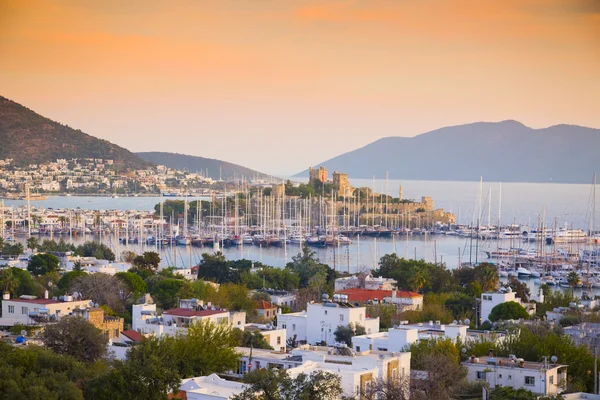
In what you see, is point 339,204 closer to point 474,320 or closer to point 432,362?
point 474,320

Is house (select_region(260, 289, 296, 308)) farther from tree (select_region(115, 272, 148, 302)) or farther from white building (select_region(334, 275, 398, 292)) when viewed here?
tree (select_region(115, 272, 148, 302))

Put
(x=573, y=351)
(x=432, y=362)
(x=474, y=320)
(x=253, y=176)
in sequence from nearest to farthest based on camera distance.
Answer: (x=432, y=362), (x=573, y=351), (x=474, y=320), (x=253, y=176)

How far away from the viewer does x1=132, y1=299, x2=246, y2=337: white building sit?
19391 millimetres

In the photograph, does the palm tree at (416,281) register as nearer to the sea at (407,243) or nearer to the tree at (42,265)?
the tree at (42,265)

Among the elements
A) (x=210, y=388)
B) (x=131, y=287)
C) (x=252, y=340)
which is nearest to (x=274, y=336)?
(x=252, y=340)

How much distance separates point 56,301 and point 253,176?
14859 cm

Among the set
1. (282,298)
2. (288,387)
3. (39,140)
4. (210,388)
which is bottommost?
(282,298)

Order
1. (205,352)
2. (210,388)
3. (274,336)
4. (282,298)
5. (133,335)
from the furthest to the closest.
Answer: (282,298) < (274,336) < (133,335) < (205,352) < (210,388)

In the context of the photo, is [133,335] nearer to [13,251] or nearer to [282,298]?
[282,298]

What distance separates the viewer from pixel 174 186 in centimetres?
13725

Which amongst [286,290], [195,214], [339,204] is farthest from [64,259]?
[339,204]

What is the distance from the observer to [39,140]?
12044 cm

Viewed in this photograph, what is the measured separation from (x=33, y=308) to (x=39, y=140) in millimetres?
101544

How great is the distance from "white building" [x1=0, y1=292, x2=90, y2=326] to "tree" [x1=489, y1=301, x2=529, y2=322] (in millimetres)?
8693
